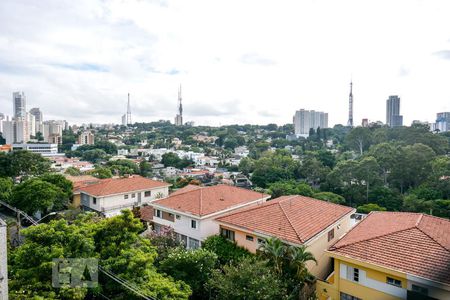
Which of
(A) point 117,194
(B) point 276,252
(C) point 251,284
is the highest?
(B) point 276,252

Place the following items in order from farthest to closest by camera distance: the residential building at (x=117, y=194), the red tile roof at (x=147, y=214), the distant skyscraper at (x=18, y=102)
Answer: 1. the distant skyscraper at (x=18, y=102)
2. the residential building at (x=117, y=194)
3. the red tile roof at (x=147, y=214)

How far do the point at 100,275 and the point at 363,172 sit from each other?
91.3 ft

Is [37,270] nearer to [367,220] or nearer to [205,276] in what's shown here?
[205,276]

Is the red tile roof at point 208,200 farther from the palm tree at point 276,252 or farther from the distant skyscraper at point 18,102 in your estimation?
the distant skyscraper at point 18,102

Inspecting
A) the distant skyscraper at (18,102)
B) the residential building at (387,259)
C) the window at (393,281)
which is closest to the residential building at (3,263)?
the residential building at (387,259)

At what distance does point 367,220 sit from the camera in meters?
12.1

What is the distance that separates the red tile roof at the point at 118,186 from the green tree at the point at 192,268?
38.7 feet

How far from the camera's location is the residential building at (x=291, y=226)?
11.0 m

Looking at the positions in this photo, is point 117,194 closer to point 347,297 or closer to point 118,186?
point 118,186

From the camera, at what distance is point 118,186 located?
21.7m

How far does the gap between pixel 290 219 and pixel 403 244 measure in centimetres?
390

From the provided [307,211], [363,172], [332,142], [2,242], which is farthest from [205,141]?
[2,242]

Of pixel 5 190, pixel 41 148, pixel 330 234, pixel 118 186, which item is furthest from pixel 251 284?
pixel 41 148

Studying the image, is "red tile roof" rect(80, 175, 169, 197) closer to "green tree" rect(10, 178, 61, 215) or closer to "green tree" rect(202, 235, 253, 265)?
"green tree" rect(10, 178, 61, 215)
